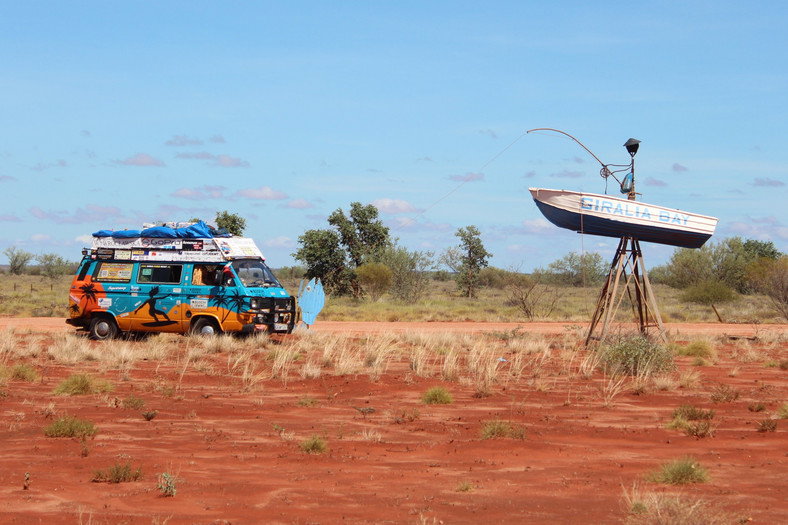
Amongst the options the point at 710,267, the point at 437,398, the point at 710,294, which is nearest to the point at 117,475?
the point at 437,398

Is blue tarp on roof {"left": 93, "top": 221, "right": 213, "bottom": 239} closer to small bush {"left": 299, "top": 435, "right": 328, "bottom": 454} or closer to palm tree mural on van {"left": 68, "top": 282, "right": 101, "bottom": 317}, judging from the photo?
palm tree mural on van {"left": 68, "top": 282, "right": 101, "bottom": 317}

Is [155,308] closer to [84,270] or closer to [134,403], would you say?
[84,270]

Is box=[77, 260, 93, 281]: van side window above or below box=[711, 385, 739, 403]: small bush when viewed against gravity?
above

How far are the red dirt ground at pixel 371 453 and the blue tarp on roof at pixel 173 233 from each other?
519cm

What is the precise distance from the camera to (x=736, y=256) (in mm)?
58719

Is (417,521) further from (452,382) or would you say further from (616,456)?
(452,382)

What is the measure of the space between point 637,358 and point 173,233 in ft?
38.4

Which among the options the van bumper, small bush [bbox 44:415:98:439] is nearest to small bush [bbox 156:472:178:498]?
small bush [bbox 44:415:98:439]

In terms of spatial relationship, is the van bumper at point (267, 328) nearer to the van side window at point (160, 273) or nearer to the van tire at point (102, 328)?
the van side window at point (160, 273)

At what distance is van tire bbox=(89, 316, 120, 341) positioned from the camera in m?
21.0

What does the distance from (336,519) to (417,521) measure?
74cm

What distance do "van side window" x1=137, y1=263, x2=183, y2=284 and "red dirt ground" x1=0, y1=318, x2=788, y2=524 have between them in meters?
4.81

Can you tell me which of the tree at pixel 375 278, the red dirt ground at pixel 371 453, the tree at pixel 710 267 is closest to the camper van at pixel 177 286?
the red dirt ground at pixel 371 453

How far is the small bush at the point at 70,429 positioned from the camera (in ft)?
33.6
